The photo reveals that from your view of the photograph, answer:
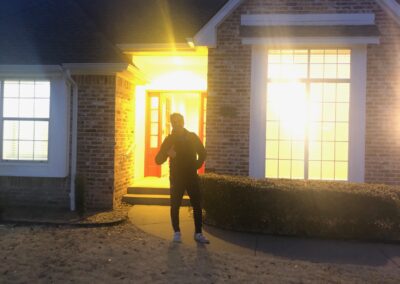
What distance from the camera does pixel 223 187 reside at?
757 cm

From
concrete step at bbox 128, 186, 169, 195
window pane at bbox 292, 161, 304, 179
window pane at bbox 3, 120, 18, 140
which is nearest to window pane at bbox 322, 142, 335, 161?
window pane at bbox 292, 161, 304, 179

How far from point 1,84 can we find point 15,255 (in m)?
4.53

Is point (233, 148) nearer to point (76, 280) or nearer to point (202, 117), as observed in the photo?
point (202, 117)

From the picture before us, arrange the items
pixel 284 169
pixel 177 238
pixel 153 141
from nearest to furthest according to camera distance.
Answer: pixel 177 238
pixel 284 169
pixel 153 141

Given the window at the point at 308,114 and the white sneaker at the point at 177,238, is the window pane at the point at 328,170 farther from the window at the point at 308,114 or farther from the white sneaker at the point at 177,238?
the white sneaker at the point at 177,238

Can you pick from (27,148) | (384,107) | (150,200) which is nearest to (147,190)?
(150,200)

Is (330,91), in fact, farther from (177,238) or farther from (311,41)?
(177,238)

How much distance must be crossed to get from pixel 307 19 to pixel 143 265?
5.61 meters

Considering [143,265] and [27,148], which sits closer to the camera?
[143,265]

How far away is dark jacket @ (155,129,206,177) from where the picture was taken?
21.4ft

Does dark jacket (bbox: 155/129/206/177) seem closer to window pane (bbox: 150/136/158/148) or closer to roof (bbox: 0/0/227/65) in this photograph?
roof (bbox: 0/0/227/65)

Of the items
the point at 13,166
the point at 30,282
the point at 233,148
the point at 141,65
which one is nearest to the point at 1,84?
the point at 13,166

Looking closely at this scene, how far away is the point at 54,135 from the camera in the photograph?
9.01 meters

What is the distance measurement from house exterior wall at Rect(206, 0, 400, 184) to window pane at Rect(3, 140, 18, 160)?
3890 millimetres
